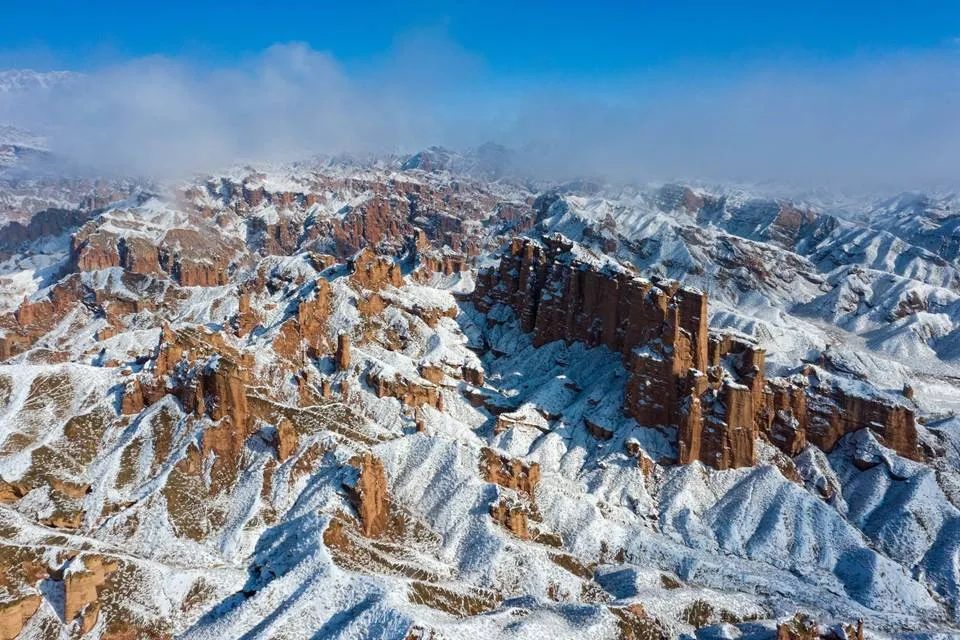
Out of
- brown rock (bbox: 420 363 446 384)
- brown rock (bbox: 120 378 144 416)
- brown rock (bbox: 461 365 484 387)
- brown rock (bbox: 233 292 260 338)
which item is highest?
brown rock (bbox: 233 292 260 338)

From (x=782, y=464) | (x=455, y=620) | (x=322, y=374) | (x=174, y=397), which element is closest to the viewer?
(x=455, y=620)

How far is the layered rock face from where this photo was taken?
122 meters

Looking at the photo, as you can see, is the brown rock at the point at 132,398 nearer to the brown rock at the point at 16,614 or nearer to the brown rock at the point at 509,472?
the brown rock at the point at 16,614

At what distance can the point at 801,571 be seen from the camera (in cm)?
10100

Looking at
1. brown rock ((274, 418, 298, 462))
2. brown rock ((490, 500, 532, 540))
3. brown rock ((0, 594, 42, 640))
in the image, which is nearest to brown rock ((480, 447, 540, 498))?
brown rock ((490, 500, 532, 540))

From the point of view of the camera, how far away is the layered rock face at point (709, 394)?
121875 mm

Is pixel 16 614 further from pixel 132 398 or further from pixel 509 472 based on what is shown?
pixel 509 472

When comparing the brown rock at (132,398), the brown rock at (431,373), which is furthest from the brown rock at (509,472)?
the brown rock at (132,398)

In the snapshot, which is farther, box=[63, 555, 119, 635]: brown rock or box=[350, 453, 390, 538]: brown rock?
box=[350, 453, 390, 538]: brown rock

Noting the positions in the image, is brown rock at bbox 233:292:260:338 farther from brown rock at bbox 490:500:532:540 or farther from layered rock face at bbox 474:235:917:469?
brown rock at bbox 490:500:532:540

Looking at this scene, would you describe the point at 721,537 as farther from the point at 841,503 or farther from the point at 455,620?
the point at 455,620

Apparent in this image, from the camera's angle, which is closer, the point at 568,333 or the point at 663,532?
the point at 663,532

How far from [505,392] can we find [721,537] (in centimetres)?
6096

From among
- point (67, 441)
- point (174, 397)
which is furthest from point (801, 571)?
point (67, 441)
